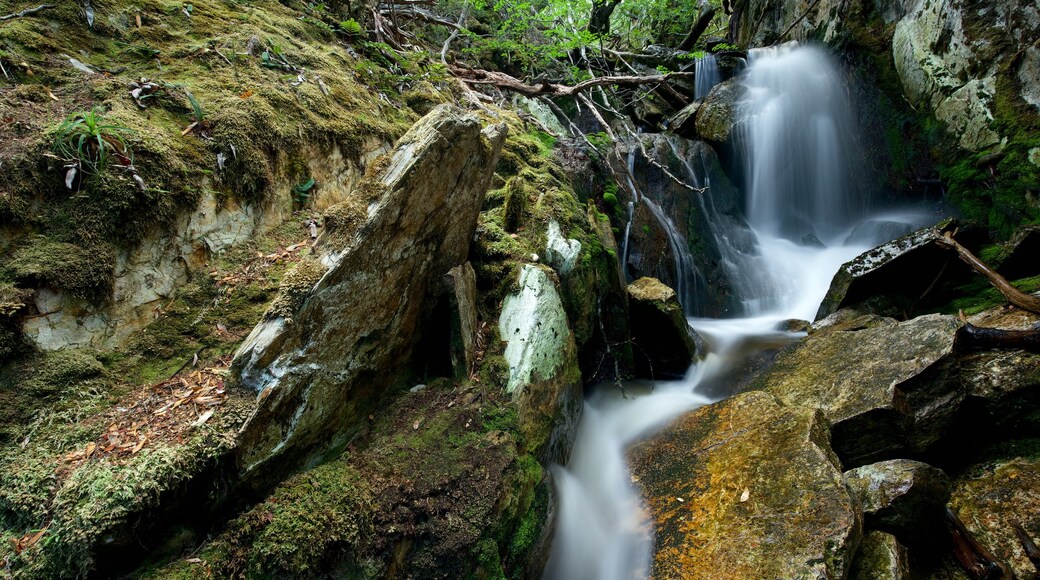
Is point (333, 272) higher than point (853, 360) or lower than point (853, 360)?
higher

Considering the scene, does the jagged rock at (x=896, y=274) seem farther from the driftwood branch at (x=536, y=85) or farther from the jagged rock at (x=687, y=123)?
the jagged rock at (x=687, y=123)

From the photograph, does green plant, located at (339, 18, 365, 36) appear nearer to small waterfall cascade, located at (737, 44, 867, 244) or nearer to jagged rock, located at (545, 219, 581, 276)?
jagged rock, located at (545, 219, 581, 276)

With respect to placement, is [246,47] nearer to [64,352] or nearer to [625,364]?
[64,352]

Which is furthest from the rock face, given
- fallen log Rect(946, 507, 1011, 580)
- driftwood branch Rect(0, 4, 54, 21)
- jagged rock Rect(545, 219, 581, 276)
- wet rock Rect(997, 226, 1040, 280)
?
wet rock Rect(997, 226, 1040, 280)

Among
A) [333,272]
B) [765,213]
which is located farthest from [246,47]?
[765,213]

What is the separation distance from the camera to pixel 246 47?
180 inches

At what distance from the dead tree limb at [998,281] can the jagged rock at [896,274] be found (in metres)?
0.18

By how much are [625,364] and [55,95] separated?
251 inches

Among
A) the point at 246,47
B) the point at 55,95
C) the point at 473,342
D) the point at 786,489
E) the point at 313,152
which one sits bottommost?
the point at 786,489

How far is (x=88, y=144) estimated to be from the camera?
9.26 ft

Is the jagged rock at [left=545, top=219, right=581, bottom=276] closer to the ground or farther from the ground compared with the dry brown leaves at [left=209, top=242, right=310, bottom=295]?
closer to the ground

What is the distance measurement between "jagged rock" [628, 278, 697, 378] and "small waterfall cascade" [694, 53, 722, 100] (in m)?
9.61

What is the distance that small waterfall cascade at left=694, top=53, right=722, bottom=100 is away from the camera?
13.1 meters

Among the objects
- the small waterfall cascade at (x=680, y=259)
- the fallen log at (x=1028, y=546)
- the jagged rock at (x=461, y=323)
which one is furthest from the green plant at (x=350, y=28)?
the fallen log at (x=1028, y=546)
